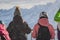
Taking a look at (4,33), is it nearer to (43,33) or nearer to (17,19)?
(17,19)

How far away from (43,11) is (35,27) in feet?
0.39

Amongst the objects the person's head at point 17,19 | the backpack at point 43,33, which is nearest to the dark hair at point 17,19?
the person's head at point 17,19

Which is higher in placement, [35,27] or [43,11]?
[43,11]

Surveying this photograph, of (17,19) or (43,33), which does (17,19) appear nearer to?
(17,19)

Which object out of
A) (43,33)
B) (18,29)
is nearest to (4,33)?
(18,29)

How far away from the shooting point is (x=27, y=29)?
152 cm

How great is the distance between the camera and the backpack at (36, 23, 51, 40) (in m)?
1.49

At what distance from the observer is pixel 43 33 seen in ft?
4.88

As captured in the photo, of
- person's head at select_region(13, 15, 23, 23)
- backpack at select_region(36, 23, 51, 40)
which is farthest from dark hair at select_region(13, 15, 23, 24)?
backpack at select_region(36, 23, 51, 40)

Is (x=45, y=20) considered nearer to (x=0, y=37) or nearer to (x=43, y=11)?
(x=43, y=11)

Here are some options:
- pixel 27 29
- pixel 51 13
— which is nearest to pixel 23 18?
pixel 27 29

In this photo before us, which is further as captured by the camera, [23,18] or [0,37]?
[23,18]

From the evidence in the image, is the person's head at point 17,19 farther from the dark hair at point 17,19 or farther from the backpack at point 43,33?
the backpack at point 43,33

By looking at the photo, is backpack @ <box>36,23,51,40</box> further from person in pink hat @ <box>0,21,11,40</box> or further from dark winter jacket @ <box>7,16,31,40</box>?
person in pink hat @ <box>0,21,11,40</box>
